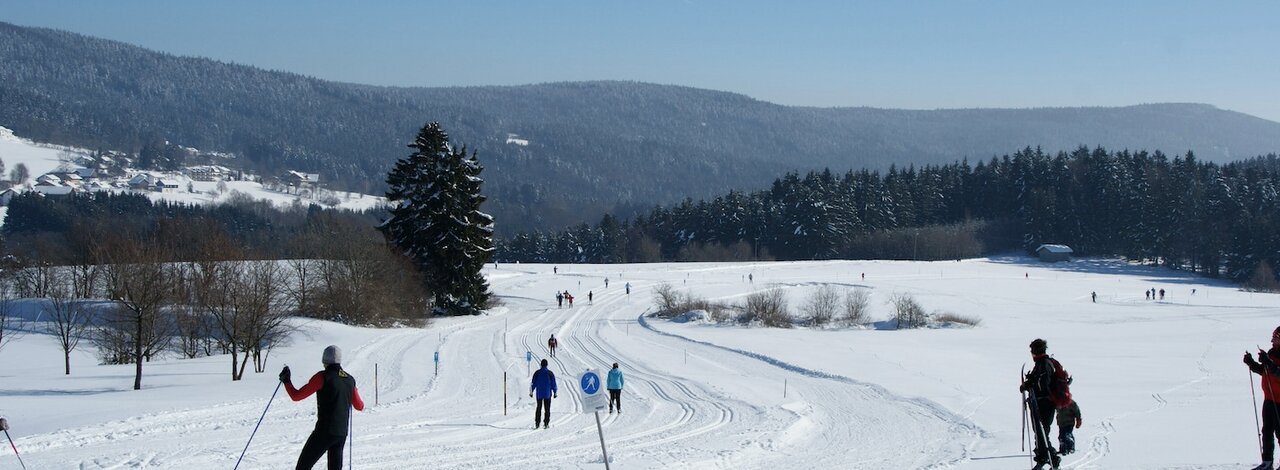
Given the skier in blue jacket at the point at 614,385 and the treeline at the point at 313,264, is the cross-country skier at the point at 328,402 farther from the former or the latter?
the treeline at the point at 313,264

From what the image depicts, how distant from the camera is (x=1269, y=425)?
1050 cm

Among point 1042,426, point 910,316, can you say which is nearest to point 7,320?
point 910,316

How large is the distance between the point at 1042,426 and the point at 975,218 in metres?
118

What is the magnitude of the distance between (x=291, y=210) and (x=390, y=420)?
184 metres

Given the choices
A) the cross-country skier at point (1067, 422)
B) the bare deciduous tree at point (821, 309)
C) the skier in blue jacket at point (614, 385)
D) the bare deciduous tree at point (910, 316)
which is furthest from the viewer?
the bare deciduous tree at point (821, 309)

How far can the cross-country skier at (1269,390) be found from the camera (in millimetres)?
10211

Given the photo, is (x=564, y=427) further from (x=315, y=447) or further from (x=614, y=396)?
(x=315, y=447)

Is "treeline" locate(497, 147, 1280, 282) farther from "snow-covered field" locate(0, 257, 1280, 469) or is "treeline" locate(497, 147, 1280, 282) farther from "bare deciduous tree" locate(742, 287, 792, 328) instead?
"bare deciduous tree" locate(742, 287, 792, 328)

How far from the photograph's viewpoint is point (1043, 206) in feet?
366

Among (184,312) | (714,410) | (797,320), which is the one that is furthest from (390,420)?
(797,320)

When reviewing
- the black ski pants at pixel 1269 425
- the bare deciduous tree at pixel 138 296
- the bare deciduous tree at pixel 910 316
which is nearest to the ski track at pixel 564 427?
the black ski pants at pixel 1269 425

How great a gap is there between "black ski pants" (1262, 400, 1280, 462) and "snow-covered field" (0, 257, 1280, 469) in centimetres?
122

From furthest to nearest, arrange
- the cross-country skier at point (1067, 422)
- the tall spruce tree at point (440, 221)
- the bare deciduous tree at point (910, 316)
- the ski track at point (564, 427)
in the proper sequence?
the tall spruce tree at point (440, 221)
the bare deciduous tree at point (910, 316)
the ski track at point (564, 427)
the cross-country skier at point (1067, 422)

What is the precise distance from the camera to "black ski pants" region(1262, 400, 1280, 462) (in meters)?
10.4
